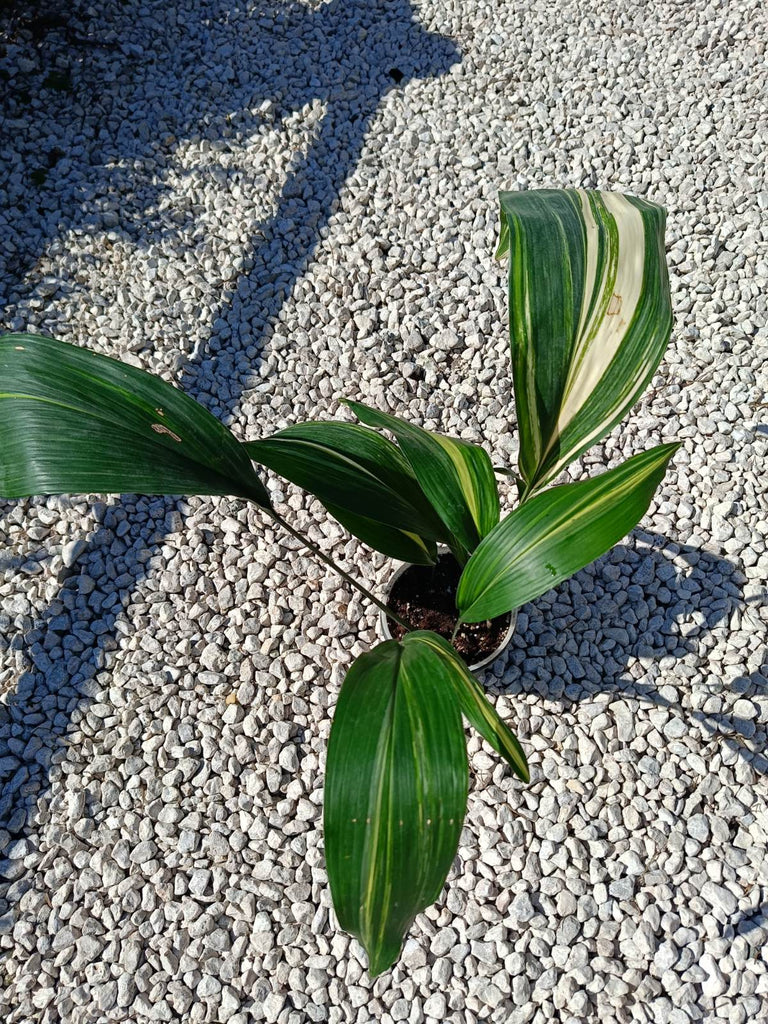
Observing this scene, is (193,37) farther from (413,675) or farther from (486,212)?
(413,675)

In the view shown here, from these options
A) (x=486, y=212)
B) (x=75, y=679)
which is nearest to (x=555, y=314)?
(x=75, y=679)

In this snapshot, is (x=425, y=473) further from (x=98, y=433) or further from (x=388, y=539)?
(x=98, y=433)

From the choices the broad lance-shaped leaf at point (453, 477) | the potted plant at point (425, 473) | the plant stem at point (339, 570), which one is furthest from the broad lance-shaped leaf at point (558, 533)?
the plant stem at point (339, 570)

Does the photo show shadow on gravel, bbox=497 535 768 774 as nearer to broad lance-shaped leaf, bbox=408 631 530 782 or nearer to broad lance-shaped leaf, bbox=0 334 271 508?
broad lance-shaped leaf, bbox=408 631 530 782

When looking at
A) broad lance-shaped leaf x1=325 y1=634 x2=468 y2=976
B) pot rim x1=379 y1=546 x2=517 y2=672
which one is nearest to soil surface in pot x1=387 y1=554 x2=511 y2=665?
pot rim x1=379 y1=546 x2=517 y2=672

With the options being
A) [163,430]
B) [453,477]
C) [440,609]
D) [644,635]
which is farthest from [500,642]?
[163,430]
